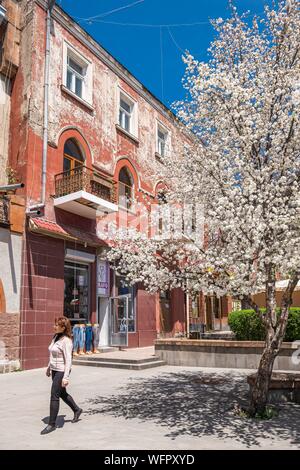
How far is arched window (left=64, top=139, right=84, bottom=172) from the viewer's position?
52.5 feet

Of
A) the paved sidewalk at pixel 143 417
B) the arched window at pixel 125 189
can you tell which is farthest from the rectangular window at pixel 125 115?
the paved sidewalk at pixel 143 417

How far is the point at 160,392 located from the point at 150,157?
45.8ft

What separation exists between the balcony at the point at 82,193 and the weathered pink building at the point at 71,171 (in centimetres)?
4

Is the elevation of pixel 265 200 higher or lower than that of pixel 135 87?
lower

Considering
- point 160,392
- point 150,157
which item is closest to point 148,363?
point 160,392

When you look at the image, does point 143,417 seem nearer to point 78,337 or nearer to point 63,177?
point 78,337

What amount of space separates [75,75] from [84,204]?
5656 millimetres

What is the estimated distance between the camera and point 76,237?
50.2ft

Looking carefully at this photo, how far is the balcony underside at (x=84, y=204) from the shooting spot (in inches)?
574

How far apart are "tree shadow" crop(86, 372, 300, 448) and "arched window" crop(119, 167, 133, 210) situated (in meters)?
9.27

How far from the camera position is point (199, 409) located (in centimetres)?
788

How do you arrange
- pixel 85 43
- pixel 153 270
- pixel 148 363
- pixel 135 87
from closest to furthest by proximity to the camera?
pixel 153 270
pixel 148 363
pixel 85 43
pixel 135 87

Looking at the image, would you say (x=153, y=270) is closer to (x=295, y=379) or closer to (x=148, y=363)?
(x=295, y=379)

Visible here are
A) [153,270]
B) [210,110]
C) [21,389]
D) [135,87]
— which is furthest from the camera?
[135,87]
